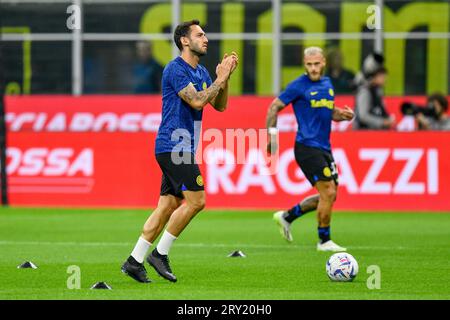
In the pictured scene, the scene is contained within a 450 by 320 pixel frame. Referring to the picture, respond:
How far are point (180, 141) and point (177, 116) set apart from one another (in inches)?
9.4

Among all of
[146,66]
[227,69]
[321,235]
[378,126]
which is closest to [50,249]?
[321,235]

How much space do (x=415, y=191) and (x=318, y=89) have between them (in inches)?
252

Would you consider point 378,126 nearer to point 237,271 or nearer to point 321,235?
point 321,235

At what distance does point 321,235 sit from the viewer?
1662cm

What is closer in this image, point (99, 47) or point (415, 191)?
point (415, 191)

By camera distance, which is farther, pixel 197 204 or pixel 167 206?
pixel 167 206

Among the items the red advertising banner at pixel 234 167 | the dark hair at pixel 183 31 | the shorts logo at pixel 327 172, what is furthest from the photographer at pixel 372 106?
the dark hair at pixel 183 31

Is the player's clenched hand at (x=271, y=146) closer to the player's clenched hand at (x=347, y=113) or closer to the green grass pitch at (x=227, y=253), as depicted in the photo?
the player's clenched hand at (x=347, y=113)

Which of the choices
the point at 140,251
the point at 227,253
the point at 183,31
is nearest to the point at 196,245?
the point at 227,253

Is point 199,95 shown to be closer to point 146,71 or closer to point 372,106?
point 372,106

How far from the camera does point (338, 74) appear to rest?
3012cm

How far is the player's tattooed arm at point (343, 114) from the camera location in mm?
16922

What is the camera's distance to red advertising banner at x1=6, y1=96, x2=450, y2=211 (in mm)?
22891

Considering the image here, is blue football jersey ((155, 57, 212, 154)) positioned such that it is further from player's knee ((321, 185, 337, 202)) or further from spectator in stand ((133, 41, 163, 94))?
spectator in stand ((133, 41, 163, 94))
